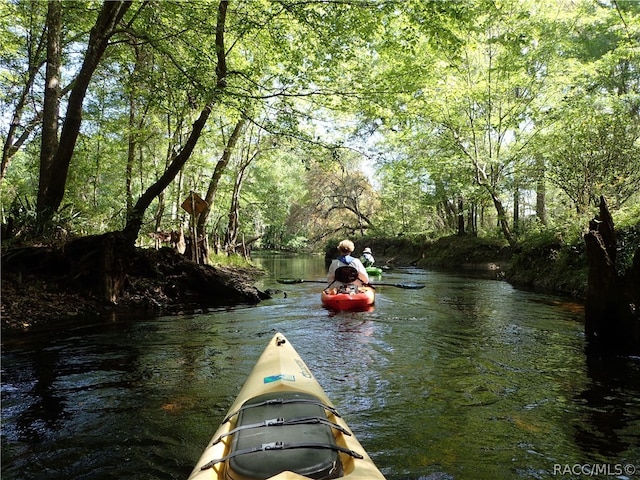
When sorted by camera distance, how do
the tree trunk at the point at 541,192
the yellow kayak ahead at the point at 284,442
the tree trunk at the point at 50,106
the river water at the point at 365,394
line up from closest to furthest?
the yellow kayak ahead at the point at 284,442 → the river water at the point at 365,394 → the tree trunk at the point at 50,106 → the tree trunk at the point at 541,192

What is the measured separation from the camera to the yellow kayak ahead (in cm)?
205

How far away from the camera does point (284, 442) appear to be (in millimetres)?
2238

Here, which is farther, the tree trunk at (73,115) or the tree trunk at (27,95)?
the tree trunk at (27,95)

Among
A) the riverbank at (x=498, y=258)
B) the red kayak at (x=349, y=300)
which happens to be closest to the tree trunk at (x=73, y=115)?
the red kayak at (x=349, y=300)

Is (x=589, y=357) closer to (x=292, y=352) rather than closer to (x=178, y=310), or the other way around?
(x=292, y=352)

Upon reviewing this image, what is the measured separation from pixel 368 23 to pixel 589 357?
6109mm

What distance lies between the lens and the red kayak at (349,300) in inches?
340

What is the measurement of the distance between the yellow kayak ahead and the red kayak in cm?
544

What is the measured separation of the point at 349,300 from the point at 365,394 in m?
4.41

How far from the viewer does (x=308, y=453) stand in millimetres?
2162

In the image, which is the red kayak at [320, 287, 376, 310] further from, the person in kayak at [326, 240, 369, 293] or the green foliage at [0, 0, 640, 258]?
the green foliage at [0, 0, 640, 258]

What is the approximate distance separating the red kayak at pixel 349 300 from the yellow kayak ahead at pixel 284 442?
5.44 metres

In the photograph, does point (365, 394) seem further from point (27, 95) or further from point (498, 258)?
point (498, 258)

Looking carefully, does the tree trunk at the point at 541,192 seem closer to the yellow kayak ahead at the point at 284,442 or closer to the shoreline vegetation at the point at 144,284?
the shoreline vegetation at the point at 144,284
